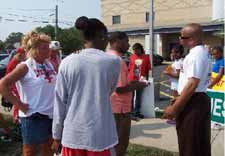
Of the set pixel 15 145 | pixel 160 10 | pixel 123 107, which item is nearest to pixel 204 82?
pixel 123 107

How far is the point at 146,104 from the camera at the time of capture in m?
9.62

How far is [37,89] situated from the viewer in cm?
437

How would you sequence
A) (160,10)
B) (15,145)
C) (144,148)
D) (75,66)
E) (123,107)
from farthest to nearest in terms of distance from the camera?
(160,10)
(15,145)
(144,148)
(123,107)
(75,66)

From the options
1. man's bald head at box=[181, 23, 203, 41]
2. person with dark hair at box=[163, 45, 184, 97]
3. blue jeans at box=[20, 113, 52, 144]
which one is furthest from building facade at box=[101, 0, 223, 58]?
blue jeans at box=[20, 113, 52, 144]

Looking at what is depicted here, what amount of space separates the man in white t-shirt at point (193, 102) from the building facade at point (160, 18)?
135 feet

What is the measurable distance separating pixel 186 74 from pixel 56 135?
1.65m

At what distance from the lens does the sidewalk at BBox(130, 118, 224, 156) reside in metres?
5.99

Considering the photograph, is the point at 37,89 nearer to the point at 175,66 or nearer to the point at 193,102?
the point at 193,102

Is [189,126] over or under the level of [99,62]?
under

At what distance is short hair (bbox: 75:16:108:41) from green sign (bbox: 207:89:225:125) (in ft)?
12.2

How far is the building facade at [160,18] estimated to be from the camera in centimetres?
5166

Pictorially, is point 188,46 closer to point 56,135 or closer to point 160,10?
point 56,135

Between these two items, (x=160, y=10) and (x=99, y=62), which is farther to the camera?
(x=160, y=10)

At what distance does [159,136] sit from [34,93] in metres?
3.63
